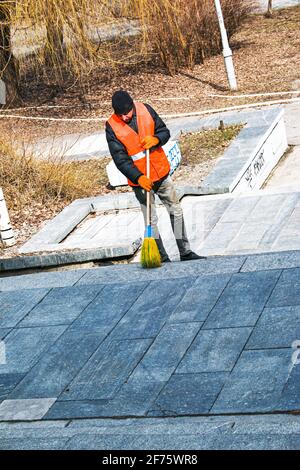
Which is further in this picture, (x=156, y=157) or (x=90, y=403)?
(x=156, y=157)

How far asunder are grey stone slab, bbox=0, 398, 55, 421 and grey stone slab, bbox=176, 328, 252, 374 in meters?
1.00

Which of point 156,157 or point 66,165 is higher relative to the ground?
point 156,157

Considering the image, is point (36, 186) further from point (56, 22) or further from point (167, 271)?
point (56, 22)

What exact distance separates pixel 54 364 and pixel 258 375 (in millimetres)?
1754

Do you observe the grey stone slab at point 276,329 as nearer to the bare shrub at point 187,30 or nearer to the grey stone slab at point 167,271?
the grey stone slab at point 167,271

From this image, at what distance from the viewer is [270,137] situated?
Result: 14.3 meters

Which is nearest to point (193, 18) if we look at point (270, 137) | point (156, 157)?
point (270, 137)

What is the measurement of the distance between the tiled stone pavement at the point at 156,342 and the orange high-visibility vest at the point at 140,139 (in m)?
0.97

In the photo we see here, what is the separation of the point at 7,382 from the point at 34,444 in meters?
1.36

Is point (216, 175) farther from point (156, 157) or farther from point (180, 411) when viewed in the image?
point (180, 411)

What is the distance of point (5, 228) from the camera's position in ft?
37.8

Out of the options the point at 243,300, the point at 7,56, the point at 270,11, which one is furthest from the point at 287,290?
the point at 270,11

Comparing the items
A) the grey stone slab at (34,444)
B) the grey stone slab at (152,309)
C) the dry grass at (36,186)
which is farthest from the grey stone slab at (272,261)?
the dry grass at (36,186)

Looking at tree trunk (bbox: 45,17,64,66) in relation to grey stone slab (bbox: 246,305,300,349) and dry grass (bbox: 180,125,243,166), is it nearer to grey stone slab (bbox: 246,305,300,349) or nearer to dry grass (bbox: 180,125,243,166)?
dry grass (bbox: 180,125,243,166)
